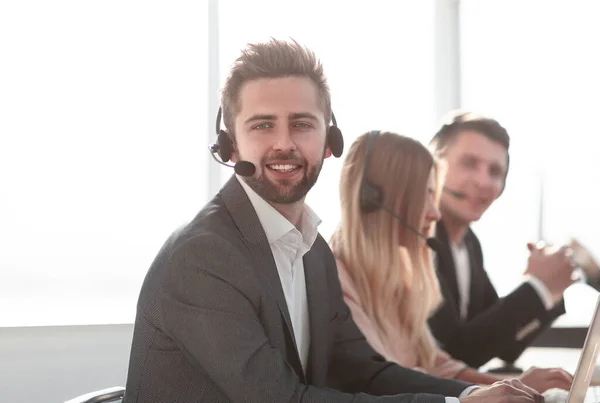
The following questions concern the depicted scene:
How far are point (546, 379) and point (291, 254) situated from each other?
2.10 ft

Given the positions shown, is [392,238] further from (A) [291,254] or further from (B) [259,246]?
(B) [259,246]

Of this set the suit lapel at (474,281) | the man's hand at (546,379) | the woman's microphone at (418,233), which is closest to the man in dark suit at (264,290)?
the man's hand at (546,379)

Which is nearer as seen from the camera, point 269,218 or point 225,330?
point 225,330

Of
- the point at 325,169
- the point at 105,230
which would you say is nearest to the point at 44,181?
the point at 105,230

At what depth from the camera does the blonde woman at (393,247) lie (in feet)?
Answer: 7.17

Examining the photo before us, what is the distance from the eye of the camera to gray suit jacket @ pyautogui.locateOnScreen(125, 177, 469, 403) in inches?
51.2

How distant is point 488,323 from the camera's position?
2350mm

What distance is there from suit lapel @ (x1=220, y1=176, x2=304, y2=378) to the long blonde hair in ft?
2.37

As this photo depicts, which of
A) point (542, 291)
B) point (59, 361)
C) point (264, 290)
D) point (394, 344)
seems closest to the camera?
point (264, 290)

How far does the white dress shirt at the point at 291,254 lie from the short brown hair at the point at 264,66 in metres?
0.19

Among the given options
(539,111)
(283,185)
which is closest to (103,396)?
(283,185)

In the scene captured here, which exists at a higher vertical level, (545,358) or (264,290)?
(264,290)

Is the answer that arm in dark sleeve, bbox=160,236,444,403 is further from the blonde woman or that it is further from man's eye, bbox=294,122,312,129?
the blonde woman

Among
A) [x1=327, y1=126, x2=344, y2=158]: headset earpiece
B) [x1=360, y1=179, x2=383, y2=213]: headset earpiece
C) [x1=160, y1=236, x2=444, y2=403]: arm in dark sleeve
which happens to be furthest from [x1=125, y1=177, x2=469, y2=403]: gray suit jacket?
[x1=360, y1=179, x2=383, y2=213]: headset earpiece
